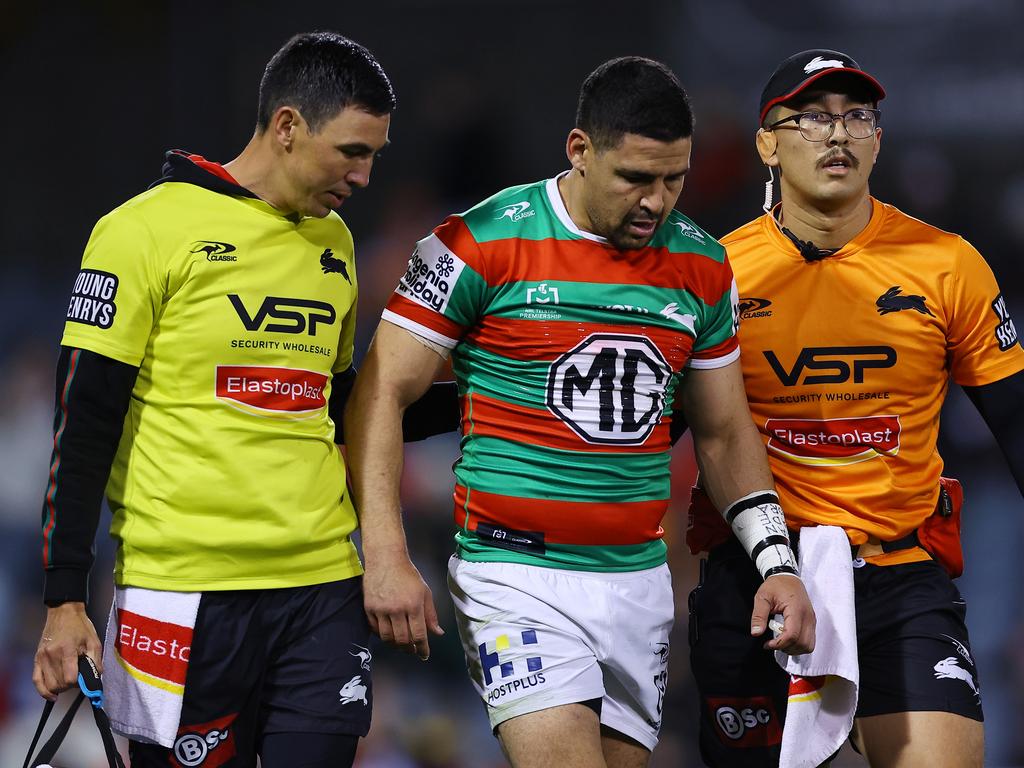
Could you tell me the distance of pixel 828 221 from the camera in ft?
11.9

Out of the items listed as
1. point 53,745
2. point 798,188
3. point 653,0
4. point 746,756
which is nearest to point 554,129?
point 653,0

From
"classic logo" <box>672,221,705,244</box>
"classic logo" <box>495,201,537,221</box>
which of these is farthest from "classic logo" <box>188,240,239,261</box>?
"classic logo" <box>672,221,705,244</box>

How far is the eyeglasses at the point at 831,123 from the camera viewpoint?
140 inches

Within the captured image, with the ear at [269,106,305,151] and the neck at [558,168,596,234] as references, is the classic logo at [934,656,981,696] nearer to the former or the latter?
the neck at [558,168,596,234]

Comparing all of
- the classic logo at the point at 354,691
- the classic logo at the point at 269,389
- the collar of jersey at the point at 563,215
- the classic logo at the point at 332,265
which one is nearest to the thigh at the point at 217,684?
the classic logo at the point at 354,691

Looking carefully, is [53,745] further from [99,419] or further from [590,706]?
Answer: [590,706]

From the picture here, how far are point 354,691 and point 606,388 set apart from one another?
2.96 ft

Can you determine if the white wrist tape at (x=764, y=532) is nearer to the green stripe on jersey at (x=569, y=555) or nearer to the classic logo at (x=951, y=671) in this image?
the green stripe on jersey at (x=569, y=555)

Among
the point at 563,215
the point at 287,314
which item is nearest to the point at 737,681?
the point at 563,215

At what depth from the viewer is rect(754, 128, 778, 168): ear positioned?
3678 mm

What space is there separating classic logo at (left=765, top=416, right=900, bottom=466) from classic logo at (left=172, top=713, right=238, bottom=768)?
155cm

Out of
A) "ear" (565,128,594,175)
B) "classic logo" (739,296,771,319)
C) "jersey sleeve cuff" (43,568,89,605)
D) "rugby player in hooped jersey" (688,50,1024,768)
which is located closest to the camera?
"jersey sleeve cuff" (43,568,89,605)

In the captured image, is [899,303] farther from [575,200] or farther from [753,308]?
[575,200]

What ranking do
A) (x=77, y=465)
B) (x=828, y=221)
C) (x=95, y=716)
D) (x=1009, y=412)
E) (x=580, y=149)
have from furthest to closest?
(x=828, y=221), (x=1009, y=412), (x=580, y=149), (x=77, y=465), (x=95, y=716)
